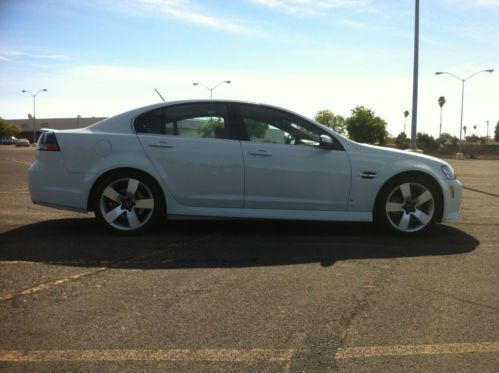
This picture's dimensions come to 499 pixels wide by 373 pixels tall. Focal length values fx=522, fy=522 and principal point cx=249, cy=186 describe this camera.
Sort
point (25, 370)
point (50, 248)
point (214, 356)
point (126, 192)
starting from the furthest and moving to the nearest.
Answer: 1. point (126, 192)
2. point (50, 248)
3. point (214, 356)
4. point (25, 370)

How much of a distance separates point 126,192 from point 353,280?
2828 millimetres

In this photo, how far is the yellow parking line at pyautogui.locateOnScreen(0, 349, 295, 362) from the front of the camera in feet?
9.32

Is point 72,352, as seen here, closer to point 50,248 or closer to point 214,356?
point 214,356

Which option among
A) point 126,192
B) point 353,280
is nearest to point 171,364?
point 353,280

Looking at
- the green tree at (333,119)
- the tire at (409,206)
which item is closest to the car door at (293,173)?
the tire at (409,206)

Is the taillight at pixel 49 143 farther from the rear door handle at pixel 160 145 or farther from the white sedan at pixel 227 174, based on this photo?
the rear door handle at pixel 160 145

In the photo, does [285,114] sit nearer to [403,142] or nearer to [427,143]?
[427,143]

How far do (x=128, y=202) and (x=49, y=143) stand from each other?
1.14m

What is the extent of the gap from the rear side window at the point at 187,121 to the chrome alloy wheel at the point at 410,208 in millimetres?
2084

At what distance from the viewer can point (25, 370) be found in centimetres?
270

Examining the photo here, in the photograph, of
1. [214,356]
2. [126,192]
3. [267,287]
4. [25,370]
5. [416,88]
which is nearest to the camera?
[25,370]

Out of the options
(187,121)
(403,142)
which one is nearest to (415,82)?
(187,121)

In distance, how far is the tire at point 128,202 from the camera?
19.3 feet

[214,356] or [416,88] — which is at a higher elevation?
[416,88]
